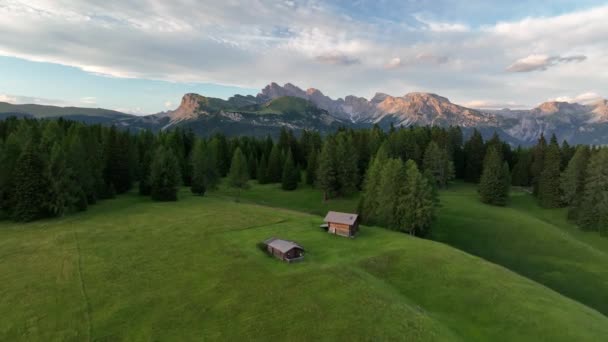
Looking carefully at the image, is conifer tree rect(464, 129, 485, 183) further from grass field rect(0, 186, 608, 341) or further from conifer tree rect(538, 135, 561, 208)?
grass field rect(0, 186, 608, 341)

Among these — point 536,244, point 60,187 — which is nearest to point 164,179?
point 60,187

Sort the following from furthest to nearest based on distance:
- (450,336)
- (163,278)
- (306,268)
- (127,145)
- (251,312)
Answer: (127,145)
(306,268)
(163,278)
(251,312)
(450,336)

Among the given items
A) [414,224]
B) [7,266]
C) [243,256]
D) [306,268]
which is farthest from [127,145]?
[414,224]

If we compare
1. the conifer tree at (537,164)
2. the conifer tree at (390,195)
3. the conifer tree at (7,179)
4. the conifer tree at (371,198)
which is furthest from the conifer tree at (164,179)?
the conifer tree at (537,164)

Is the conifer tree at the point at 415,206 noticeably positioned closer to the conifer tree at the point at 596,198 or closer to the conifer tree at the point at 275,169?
the conifer tree at the point at 596,198

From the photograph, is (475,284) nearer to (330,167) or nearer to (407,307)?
(407,307)
